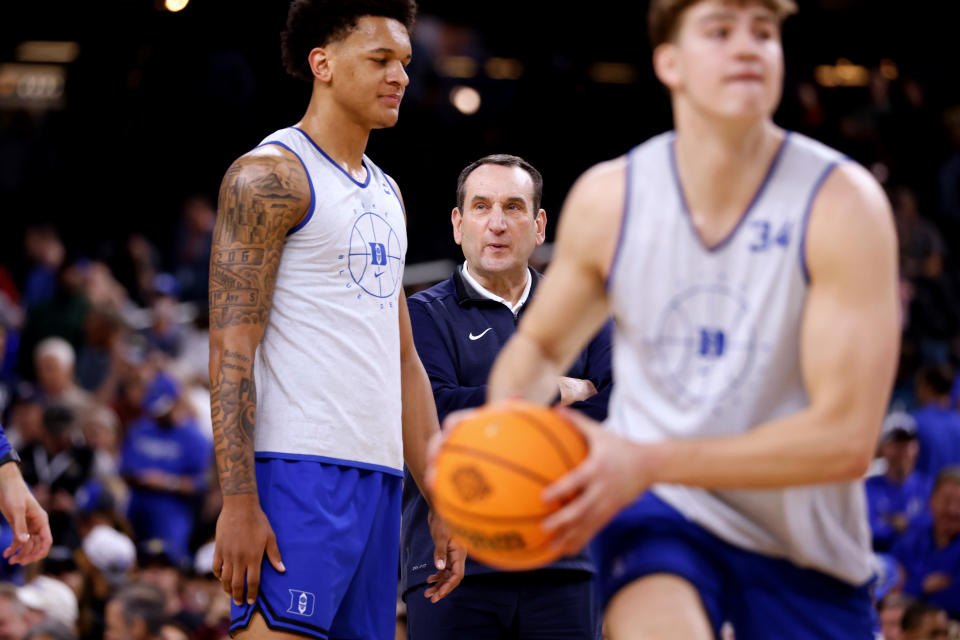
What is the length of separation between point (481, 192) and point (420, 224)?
871 cm

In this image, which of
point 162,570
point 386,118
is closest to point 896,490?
point 162,570

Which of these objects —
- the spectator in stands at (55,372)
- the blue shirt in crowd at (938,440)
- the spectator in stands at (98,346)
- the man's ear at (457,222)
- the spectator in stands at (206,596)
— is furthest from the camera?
the spectator in stands at (98,346)

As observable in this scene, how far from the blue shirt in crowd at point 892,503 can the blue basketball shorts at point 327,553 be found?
6.90 metres

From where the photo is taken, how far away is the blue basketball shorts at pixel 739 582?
9.68ft

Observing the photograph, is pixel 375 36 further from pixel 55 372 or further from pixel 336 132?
pixel 55 372

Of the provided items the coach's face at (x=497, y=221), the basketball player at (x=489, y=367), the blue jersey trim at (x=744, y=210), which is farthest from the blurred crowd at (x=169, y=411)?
the blue jersey trim at (x=744, y=210)

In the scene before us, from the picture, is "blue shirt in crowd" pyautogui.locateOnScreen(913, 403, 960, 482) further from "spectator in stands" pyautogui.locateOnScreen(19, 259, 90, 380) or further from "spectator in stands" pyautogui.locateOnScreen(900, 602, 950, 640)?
"spectator in stands" pyautogui.locateOnScreen(19, 259, 90, 380)

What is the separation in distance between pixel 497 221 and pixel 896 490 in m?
6.47

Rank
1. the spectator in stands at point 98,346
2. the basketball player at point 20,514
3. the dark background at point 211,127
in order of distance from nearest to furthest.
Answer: the basketball player at point 20,514 < the spectator in stands at point 98,346 < the dark background at point 211,127

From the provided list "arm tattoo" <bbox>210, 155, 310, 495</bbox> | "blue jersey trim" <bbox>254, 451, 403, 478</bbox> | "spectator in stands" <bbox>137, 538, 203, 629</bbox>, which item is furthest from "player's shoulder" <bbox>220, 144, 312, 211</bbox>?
"spectator in stands" <bbox>137, 538, 203, 629</bbox>

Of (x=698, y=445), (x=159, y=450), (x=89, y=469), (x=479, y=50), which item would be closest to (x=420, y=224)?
(x=479, y=50)

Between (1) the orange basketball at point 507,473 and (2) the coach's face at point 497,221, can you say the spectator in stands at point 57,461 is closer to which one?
(2) the coach's face at point 497,221

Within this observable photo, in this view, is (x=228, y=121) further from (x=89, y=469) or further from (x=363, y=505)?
(x=363, y=505)

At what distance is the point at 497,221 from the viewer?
16.9 ft
